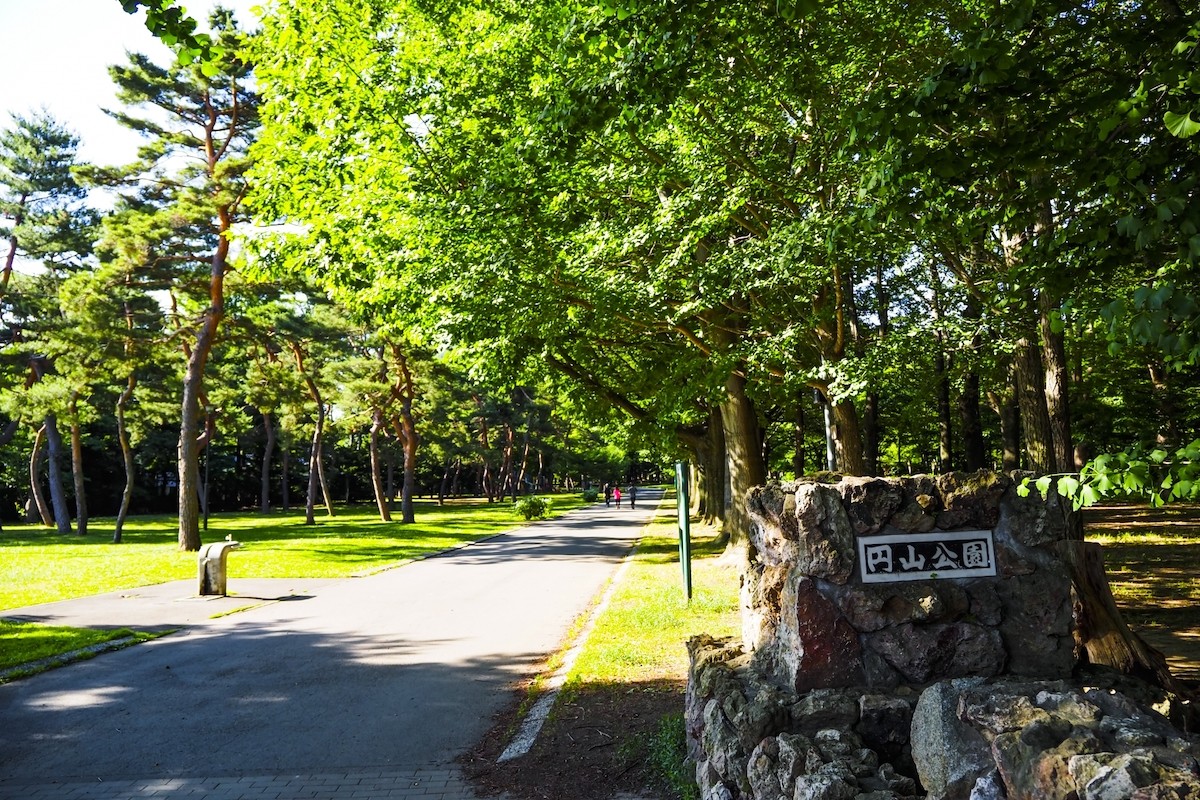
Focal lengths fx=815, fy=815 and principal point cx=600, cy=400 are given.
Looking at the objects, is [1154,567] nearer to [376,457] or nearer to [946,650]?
[946,650]

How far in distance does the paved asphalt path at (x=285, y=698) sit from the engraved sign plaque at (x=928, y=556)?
9.43 ft

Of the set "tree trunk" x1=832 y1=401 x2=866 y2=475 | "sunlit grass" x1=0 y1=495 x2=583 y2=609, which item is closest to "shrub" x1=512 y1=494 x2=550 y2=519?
"sunlit grass" x1=0 y1=495 x2=583 y2=609

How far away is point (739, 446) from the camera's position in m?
15.9

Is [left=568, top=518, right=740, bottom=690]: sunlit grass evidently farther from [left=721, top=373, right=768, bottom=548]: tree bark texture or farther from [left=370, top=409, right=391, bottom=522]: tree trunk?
[left=370, top=409, right=391, bottom=522]: tree trunk

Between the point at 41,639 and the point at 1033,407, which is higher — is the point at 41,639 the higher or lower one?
the lower one

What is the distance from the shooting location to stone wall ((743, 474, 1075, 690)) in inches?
169

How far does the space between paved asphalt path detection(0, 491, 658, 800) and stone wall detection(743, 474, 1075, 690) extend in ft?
8.24

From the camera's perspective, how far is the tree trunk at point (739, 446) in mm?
15719

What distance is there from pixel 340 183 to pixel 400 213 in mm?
1747

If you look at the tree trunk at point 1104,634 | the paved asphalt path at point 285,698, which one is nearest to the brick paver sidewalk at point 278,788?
the paved asphalt path at point 285,698

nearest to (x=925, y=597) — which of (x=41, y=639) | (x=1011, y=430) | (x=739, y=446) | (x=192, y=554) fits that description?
(x=41, y=639)

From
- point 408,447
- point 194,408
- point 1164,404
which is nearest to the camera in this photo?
point 1164,404

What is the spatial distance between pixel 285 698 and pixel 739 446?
409 inches

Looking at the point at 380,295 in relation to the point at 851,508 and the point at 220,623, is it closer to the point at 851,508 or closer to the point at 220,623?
the point at 220,623
